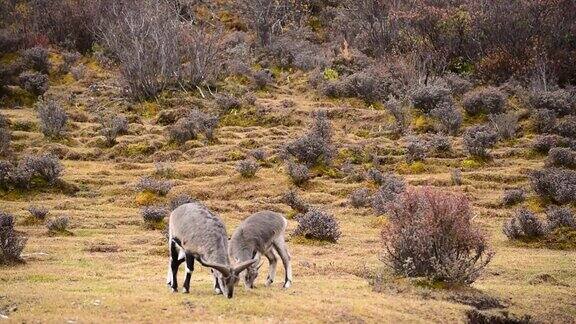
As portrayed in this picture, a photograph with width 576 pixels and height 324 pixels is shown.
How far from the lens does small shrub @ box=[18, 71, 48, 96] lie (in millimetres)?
33822

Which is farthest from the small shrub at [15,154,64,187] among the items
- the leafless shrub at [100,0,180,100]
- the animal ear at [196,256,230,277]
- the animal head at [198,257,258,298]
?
the animal ear at [196,256,230,277]

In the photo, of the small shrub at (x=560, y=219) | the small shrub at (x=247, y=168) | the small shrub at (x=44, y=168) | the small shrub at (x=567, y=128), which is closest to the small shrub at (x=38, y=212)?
the small shrub at (x=44, y=168)

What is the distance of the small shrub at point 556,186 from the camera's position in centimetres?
2086

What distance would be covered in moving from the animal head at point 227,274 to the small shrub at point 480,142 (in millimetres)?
16493

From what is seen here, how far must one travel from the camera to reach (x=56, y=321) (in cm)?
925

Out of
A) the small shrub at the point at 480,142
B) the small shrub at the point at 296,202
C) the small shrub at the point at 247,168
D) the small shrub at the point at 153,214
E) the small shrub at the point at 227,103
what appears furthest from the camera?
the small shrub at the point at 227,103

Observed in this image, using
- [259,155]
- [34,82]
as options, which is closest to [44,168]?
[259,155]

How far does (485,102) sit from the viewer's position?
1160 inches

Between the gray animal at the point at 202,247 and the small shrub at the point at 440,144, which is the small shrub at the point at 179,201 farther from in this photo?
the small shrub at the point at 440,144

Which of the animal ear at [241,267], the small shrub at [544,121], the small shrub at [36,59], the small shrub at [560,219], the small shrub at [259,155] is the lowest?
the small shrub at [560,219]

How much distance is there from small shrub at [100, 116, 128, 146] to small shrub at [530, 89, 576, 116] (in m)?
17.1

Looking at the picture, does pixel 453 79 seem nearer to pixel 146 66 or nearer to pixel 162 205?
pixel 146 66

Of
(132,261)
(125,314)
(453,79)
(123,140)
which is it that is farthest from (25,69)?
(125,314)

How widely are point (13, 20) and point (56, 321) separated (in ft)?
127
